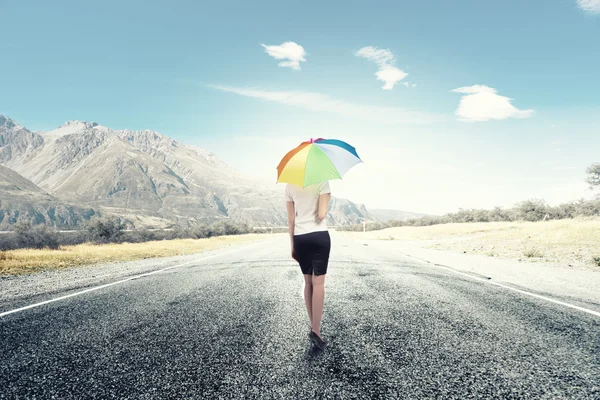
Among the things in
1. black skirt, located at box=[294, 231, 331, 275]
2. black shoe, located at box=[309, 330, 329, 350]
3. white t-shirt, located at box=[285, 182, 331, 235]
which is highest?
white t-shirt, located at box=[285, 182, 331, 235]

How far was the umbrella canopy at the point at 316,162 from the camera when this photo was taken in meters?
→ 3.72

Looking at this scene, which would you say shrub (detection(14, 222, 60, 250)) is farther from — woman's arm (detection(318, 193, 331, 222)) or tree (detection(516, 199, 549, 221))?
tree (detection(516, 199, 549, 221))

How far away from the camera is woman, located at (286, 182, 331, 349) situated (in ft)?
12.6

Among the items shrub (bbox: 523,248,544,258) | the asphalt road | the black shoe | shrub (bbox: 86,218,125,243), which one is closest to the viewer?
the asphalt road

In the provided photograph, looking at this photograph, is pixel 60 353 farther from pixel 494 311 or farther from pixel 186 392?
pixel 494 311

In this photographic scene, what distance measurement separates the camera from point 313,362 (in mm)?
3326

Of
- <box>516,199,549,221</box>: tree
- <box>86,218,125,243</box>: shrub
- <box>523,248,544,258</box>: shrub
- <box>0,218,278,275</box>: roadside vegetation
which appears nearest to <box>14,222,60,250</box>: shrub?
<box>0,218,278,275</box>: roadside vegetation

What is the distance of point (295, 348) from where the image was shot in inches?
147

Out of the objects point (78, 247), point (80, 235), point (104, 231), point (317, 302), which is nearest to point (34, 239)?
point (78, 247)

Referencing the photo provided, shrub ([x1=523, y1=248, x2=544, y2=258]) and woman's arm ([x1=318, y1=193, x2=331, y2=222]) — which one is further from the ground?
woman's arm ([x1=318, y1=193, x2=331, y2=222])

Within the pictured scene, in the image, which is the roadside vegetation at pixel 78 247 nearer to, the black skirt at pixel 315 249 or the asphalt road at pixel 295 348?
the asphalt road at pixel 295 348

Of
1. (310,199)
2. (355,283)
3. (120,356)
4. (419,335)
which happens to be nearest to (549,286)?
(355,283)

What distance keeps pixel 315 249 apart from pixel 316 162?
101 centimetres

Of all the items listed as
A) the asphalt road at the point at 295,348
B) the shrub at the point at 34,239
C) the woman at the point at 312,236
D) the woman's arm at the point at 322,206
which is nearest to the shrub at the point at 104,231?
the shrub at the point at 34,239
